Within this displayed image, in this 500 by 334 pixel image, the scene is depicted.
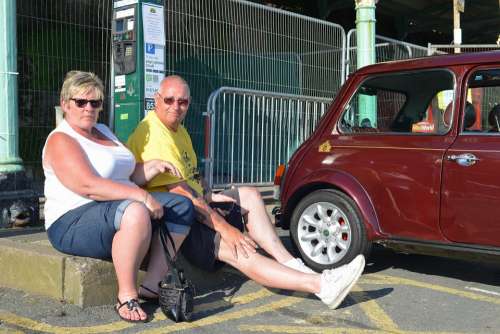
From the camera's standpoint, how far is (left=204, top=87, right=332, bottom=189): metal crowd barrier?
26.0ft

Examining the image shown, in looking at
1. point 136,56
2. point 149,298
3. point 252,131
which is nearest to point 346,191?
point 149,298

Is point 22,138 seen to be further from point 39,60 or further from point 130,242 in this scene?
point 130,242

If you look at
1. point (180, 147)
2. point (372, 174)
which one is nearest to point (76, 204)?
point (180, 147)

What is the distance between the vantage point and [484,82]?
465 centimetres

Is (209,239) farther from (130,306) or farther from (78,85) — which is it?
(78,85)

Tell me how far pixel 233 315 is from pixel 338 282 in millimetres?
675

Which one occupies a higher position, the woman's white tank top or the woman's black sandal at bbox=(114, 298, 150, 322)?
the woman's white tank top

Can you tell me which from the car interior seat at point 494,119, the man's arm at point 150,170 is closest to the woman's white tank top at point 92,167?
the man's arm at point 150,170

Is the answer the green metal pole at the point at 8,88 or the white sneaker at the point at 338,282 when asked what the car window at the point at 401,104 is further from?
the green metal pole at the point at 8,88

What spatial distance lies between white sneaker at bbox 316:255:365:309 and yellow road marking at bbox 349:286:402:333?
24cm

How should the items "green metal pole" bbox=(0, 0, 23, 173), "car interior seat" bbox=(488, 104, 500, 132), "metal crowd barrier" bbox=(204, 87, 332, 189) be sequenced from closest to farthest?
"car interior seat" bbox=(488, 104, 500, 132), "green metal pole" bbox=(0, 0, 23, 173), "metal crowd barrier" bbox=(204, 87, 332, 189)

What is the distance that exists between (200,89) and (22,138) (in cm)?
232

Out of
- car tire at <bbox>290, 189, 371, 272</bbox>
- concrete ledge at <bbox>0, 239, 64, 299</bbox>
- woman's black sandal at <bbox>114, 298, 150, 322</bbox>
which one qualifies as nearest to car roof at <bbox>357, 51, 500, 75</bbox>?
car tire at <bbox>290, 189, 371, 272</bbox>

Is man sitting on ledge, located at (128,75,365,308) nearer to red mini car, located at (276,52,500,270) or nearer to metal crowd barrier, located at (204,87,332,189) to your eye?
red mini car, located at (276,52,500,270)
